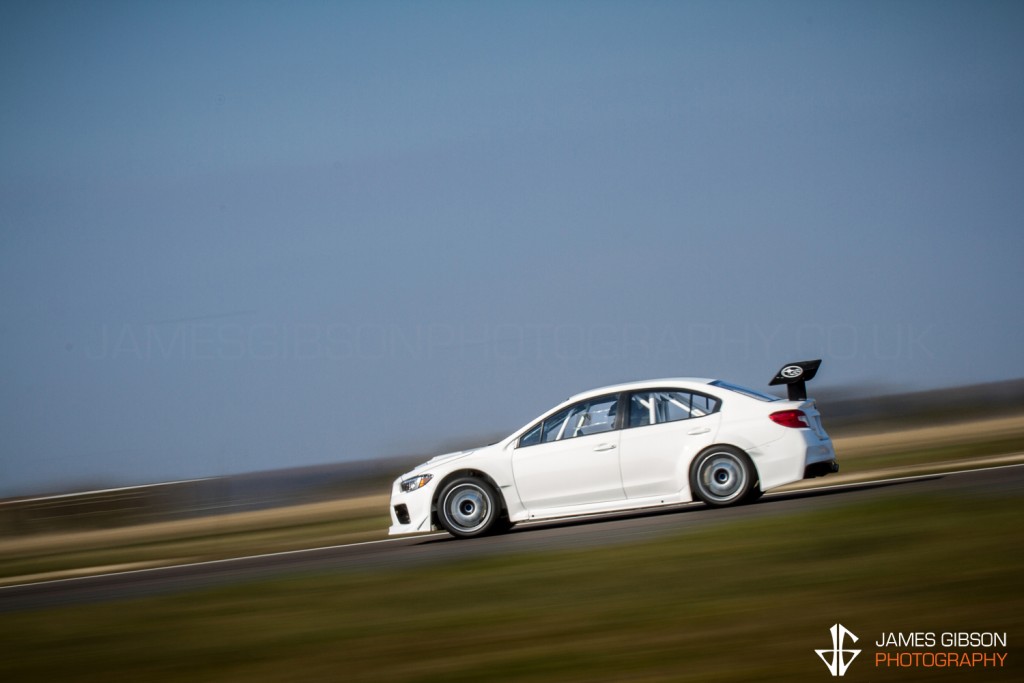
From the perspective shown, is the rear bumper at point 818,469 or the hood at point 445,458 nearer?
the rear bumper at point 818,469

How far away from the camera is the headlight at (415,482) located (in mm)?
11953

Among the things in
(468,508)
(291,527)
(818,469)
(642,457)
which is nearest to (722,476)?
(642,457)

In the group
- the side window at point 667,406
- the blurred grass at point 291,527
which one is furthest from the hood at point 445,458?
the blurred grass at point 291,527

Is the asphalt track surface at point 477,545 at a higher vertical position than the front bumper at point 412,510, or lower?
lower

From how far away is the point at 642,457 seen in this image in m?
11.1

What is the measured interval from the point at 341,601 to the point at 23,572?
37.3 feet

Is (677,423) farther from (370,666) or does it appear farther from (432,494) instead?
(370,666)

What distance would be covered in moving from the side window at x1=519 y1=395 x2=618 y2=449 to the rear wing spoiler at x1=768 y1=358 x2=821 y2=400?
1860 mm

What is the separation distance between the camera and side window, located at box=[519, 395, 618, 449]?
1151cm

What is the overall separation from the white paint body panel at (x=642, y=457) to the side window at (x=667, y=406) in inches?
2.9

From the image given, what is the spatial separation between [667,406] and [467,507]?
8.15 feet

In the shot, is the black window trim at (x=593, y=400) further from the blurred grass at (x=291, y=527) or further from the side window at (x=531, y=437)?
the blurred grass at (x=291, y=527)

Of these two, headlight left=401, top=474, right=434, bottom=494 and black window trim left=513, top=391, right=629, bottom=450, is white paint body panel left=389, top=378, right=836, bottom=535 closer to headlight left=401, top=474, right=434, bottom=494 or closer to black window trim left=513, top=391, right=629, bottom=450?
black window trim left=513, top=391, right=629, bottom=450

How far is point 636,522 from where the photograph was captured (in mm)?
11562
